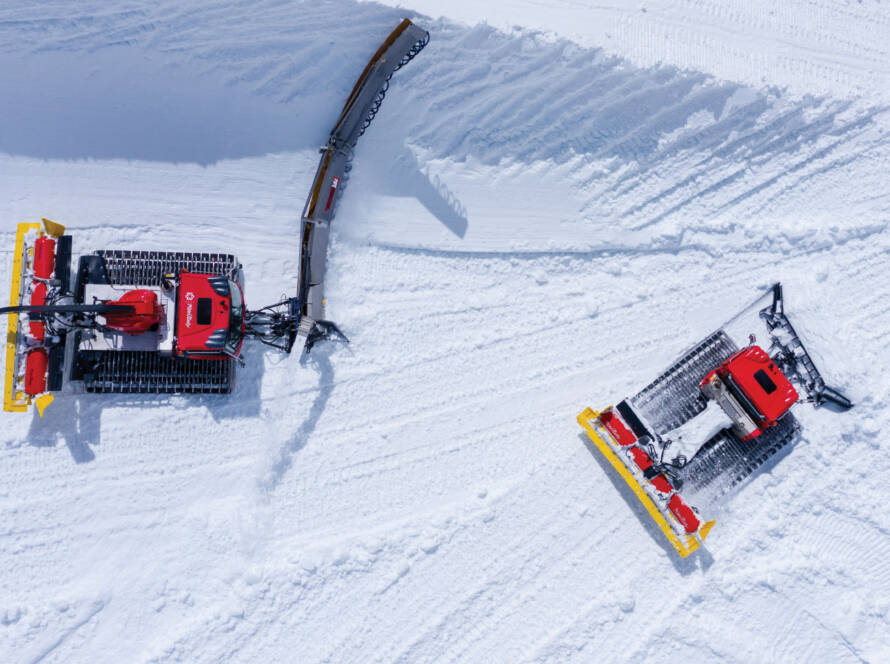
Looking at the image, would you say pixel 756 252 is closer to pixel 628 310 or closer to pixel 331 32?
pixel 628 310

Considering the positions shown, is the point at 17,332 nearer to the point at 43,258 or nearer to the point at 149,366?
the point at 43,258

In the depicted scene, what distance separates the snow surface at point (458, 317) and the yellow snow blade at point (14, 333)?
0.50m

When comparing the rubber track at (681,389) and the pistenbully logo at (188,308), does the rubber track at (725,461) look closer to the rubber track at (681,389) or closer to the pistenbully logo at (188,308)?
the rubber track at (681,389)

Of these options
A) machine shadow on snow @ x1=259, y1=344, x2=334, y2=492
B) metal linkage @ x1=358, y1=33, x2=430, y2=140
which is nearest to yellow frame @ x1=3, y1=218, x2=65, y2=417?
machine shadow on snow @ x1=259, y1=344, x2=334, y2=492

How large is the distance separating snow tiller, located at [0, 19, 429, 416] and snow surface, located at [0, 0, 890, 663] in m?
0.36

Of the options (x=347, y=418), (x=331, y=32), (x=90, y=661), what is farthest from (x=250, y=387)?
(x=331, y=32)

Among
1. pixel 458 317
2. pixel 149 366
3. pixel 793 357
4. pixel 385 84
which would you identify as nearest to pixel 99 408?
pixel 149 366

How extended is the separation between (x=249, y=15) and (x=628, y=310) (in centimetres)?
694

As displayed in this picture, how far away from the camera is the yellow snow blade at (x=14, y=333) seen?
8.26 m

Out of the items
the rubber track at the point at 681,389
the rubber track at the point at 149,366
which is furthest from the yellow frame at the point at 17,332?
the rubber track at the point at 681,389

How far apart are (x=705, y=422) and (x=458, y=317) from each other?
385 cm

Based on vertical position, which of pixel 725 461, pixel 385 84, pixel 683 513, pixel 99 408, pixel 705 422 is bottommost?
pixel 683 513

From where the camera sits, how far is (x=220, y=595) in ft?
28.3

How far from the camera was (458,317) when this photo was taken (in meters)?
9.20
